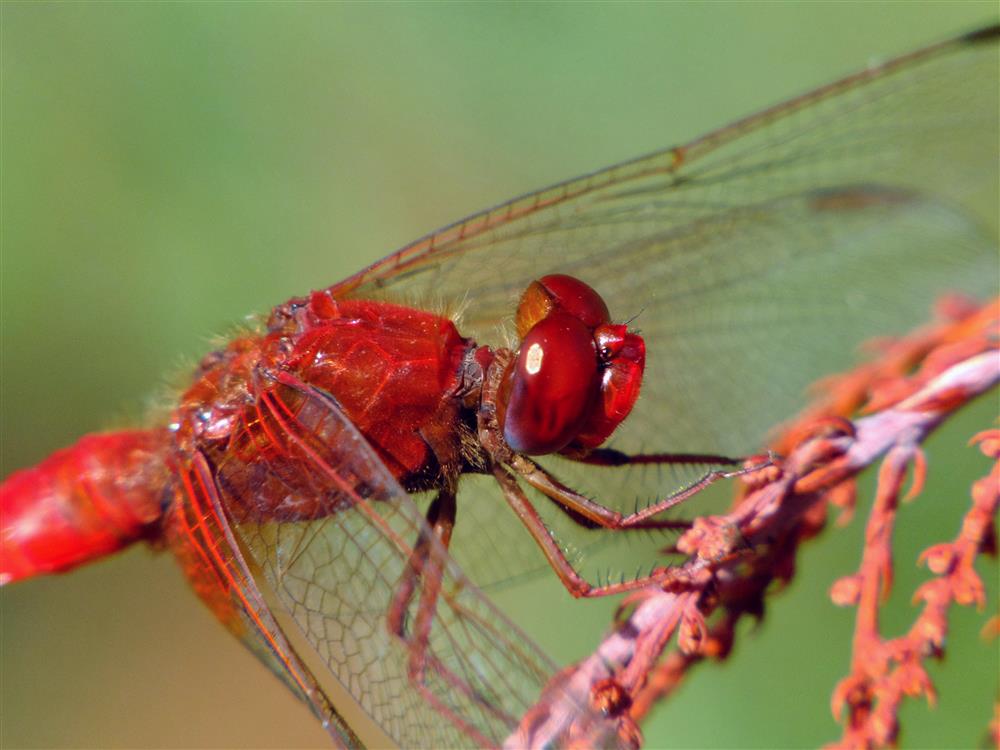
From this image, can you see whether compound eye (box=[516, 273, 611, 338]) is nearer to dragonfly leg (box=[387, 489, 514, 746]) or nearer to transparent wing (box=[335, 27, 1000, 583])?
transparent wing (box=[335, 27, 1000, 583])

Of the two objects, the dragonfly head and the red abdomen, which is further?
the red abdomen

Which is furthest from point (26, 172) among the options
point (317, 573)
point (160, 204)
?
point (317, 573)

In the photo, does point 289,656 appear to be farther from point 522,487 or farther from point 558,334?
point 558,334

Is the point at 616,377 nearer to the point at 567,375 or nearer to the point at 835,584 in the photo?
the point at 567,375

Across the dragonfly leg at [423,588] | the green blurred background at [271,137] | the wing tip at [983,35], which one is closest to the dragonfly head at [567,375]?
the dragonfly leg at [423,588]

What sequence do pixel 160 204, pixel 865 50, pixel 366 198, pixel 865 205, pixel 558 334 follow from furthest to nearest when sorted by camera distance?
1. pixel 366 198
2. pixel 160 204
3. pixel 865 50
4. pixel 865 205
5. pixel 558 334

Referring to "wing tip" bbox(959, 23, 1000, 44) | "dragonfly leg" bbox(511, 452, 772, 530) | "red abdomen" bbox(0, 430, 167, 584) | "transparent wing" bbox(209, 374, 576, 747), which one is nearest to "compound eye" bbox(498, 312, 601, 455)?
"dragonfly leg" bbox(511, 452, 772, 530)
